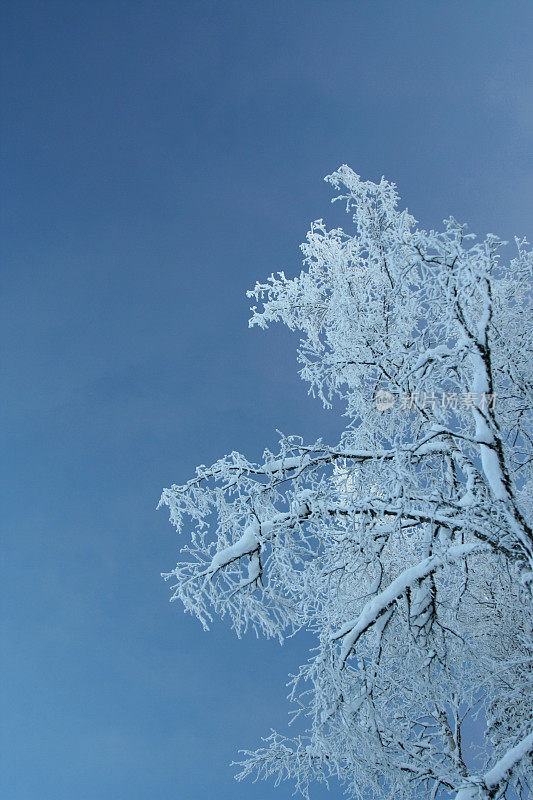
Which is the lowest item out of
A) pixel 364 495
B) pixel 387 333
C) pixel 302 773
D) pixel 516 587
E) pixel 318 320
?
A: pixel 302 773

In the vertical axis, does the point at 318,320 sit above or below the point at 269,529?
above

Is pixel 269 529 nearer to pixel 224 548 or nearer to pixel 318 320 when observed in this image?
pixel 224 548

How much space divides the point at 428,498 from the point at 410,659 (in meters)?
1.65

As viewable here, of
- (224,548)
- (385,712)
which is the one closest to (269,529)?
(224,548)

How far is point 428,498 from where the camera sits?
181 inches

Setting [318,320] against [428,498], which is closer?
[428,498]

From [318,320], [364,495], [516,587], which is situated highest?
[318,320]

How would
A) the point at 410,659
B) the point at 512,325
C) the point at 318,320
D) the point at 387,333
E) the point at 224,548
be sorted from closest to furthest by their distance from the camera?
1. the point at 410,659
2. the point at 224,548
3. the point at 512,325
4. the point at 387,333
5. the point at 318,320

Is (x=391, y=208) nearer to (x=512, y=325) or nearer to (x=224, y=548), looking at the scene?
(x=512, y=325)

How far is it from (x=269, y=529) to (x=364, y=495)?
917 millimetres

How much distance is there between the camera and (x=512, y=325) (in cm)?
615

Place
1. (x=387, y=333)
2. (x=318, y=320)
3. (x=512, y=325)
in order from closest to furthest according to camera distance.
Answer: (x=512, y=325) → (x=387, y=333) → (x=318, y=320)

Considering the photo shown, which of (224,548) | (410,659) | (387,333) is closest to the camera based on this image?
(410,659)

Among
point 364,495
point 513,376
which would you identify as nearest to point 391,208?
point 513,376
